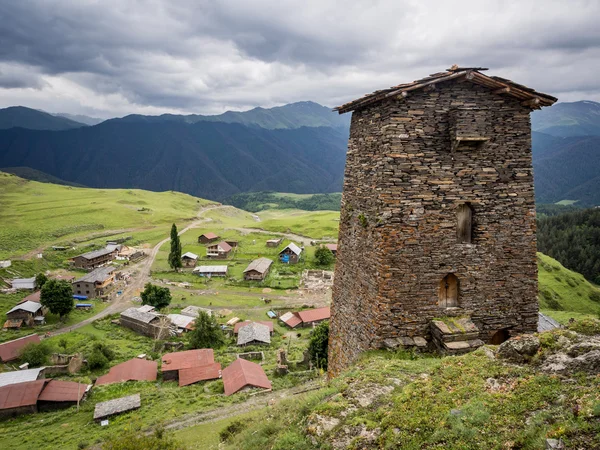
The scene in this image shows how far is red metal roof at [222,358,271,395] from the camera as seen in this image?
1300 inches

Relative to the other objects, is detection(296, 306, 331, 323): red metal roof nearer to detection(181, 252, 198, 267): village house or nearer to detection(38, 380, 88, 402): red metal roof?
detection(38, 380, 88, 402): red metal roof

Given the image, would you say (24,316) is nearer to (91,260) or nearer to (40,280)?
(40,280)

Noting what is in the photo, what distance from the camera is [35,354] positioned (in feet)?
136

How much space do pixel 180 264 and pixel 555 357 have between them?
76.8 m

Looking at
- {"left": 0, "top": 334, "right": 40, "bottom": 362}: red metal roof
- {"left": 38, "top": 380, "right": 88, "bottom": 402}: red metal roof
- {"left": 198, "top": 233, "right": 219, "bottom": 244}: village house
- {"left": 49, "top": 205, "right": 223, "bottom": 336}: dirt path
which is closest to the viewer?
{"left": 38, "top": 380, "right": 88, "bottom": 402}: red metal roof

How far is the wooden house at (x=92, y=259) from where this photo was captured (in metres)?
78.4

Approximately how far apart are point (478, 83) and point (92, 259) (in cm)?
8591

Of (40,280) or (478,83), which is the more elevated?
(478,83)

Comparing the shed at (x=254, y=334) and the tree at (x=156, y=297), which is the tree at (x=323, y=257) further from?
the tree at (x=156, y=297)

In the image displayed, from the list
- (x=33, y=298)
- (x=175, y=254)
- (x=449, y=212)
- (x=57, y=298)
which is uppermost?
A: (x=449, y=212)

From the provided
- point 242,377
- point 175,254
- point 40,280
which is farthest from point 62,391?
point 175,254

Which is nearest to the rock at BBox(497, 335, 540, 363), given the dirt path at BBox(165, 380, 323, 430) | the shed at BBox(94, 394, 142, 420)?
the dirt path at BBox(165, 380, 323, 430)

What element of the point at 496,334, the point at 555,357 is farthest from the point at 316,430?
the point at 496,334

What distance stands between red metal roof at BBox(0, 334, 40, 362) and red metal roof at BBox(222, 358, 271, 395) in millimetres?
25857
